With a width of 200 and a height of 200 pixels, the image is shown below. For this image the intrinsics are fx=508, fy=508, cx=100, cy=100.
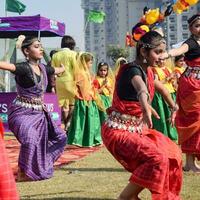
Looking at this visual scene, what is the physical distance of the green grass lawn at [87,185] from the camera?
395 centimetres

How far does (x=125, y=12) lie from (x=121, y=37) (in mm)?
5681

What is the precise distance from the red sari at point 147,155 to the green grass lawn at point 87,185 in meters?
0.66

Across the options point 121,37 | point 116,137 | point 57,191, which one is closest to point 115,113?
point 116,137

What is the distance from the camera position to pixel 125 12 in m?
105

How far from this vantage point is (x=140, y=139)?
321cm

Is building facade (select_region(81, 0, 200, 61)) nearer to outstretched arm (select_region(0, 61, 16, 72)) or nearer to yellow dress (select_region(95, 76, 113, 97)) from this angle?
yellow dress (select_region(95, 76, 113, 97))

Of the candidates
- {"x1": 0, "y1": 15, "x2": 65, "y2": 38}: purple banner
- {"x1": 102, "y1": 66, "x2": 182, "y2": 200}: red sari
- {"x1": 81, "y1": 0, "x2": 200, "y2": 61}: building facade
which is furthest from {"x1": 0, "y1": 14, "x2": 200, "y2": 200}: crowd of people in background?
{"x1": 81, "y1": 0, "x2": 200, "y2": 61}: building facade

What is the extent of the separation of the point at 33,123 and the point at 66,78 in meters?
3.37

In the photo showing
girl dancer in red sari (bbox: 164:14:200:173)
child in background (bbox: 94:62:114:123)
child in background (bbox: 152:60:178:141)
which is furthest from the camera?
child in background (bbox: 94:62:114:123)

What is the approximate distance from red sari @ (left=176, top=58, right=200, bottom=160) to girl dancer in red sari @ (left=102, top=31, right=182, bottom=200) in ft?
4.79

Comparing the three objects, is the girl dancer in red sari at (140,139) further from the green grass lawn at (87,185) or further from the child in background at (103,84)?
the child in background at (103,84)

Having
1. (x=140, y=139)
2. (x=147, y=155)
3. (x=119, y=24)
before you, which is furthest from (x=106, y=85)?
(x=119, y=24)

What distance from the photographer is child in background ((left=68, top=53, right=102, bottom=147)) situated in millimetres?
7574

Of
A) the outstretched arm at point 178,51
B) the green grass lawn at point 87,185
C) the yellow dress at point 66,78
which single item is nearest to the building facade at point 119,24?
the yellow dress at point 66,78
